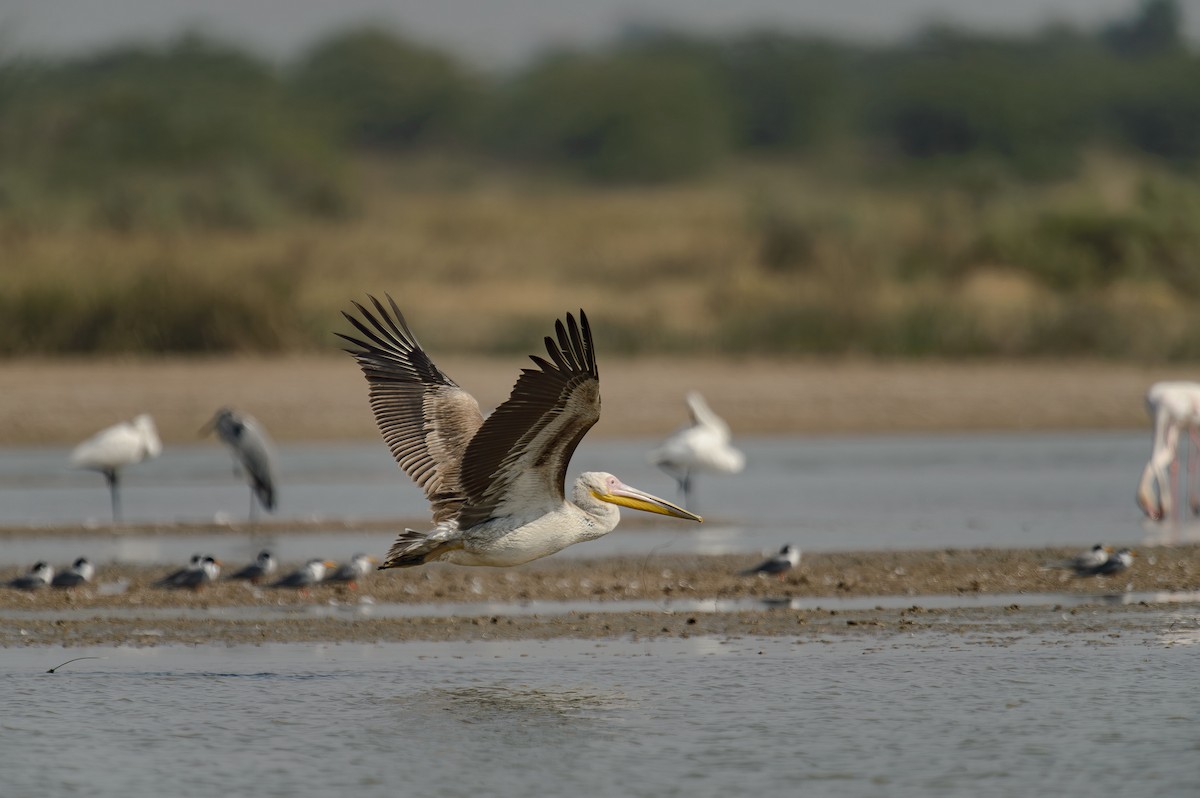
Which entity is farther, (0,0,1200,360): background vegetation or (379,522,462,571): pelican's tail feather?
(0,0,1200,360): background vegetation

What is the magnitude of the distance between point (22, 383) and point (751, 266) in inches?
498

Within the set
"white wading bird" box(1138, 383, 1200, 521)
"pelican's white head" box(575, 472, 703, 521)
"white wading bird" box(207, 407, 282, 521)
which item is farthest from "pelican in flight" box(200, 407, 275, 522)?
"white wading bird" box(1138, 383, 1200, 521)

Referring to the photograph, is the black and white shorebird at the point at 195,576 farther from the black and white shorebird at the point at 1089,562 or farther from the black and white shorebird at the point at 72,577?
the black and white shorebird at the point at 1089,562

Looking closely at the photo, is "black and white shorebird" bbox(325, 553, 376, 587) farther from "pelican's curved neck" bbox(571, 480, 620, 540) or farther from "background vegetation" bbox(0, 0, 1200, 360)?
"background vegetation" bbox(0, 0, 1200, 360)

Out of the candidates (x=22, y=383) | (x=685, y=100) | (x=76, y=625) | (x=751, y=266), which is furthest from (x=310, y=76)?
(x=76, y=625)

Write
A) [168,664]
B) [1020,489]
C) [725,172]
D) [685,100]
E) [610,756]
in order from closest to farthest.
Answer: [610,756] → [168,664] → [1020,489] → [725,172] → [685,100]

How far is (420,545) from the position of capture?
9070 millimetres

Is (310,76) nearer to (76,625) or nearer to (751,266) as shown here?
(751,266)

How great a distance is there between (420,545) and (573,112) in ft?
138

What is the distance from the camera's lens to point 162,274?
25297 mm

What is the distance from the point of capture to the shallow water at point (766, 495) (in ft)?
45.6

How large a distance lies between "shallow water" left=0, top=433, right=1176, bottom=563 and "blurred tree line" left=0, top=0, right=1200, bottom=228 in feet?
54.5

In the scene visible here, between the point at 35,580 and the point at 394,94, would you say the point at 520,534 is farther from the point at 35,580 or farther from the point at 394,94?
the point at 394,94

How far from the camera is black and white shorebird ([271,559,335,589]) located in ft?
37.9
